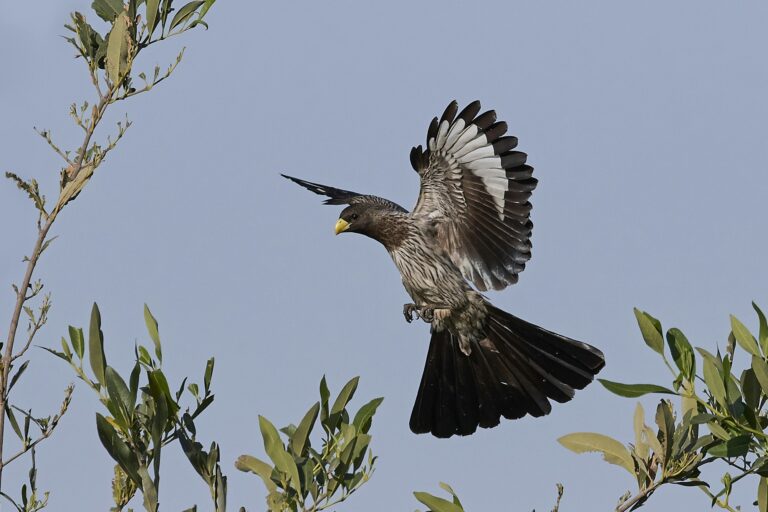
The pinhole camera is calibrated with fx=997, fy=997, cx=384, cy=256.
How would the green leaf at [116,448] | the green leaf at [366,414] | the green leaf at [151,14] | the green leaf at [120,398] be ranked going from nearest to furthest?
1. the green leaf at [116,448]
2. the green leaf at [120,398]
3. the green leaf at [366,414]
4. the green leaf at [151,14]

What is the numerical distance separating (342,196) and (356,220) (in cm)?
74

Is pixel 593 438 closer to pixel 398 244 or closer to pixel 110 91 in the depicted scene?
pixel 110 91

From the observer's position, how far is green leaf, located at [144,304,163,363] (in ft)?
9.78

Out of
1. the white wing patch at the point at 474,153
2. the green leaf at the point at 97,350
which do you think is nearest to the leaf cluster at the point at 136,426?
the green leaf at the point at 97,350

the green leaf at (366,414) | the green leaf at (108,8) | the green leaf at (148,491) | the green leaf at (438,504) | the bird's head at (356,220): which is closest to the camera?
the green leaf at (148,491)

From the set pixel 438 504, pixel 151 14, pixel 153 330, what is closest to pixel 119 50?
pixel 151 14

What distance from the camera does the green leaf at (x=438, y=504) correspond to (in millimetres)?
Result: 2928

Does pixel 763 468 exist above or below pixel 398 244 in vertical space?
below

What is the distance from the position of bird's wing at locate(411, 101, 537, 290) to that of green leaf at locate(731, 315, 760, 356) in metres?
3.07

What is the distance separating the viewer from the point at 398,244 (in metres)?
6.79

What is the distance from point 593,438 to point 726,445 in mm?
456

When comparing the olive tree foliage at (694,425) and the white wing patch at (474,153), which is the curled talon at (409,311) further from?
the olive tree foliage at (694,425)

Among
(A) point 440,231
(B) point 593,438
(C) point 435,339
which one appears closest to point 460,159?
(A) point 440,231

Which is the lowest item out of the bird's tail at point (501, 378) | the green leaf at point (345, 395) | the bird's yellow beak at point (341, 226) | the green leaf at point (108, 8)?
the green leaf at point (345, 395)
